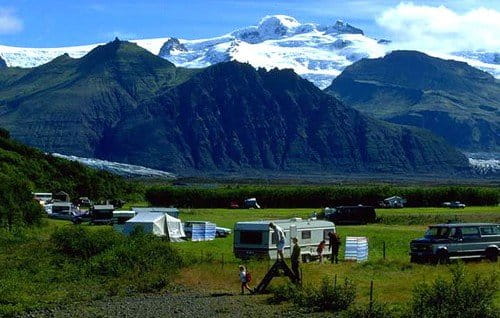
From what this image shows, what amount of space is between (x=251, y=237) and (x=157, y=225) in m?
19.8

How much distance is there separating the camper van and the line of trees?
67.2 metres

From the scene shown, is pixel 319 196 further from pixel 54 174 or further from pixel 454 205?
pixel 54 174

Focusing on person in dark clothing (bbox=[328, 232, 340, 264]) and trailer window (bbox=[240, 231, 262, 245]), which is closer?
person in dark clothing (bbox=[328, 232, 340, 264])

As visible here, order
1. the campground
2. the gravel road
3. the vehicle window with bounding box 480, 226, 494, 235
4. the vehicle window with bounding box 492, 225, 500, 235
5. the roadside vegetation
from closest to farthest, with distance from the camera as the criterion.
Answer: the gravel road → the campground → the roadside vegetation → the vehicle window with bounding box 480, 226, 494, 235 → the vehicle window with bounding box 492, 225, 500, 235

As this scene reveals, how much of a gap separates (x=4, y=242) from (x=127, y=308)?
87.7ft

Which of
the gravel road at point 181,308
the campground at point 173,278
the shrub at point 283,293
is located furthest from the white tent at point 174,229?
the shrub at point 283,293

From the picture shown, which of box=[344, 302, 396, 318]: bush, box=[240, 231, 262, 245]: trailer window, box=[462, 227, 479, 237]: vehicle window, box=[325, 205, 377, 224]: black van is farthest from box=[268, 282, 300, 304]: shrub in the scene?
box=[325, 205, 377, 224]: black van

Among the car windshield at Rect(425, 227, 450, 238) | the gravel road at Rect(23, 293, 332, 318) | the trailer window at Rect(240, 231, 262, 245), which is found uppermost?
the car windshield at Rect(425, 227, 450, 238)

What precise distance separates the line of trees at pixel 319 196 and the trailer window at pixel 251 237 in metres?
68.7

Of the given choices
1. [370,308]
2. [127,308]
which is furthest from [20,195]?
[370,308]

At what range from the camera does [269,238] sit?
43.8 m

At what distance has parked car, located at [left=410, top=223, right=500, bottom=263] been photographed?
1567 inches

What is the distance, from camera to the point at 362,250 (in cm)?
4472

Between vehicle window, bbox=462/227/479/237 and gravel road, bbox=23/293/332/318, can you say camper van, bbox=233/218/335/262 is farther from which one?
gravel road, bbox=23/293/332/318
